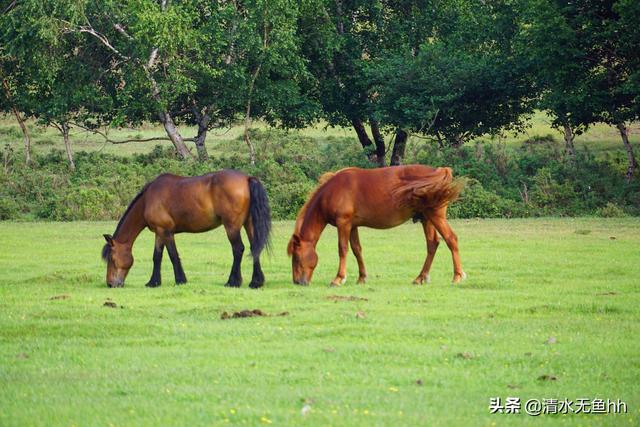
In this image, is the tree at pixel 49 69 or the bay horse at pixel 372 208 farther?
the tree at pixel 49 69

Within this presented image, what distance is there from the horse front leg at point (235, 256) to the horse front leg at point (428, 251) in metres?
2.57

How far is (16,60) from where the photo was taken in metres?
38.5

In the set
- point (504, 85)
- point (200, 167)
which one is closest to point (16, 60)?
point (200, 167)

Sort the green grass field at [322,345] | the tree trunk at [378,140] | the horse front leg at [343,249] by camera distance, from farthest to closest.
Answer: the tree trunk at [378,140], the horse front leg at [343,249], the green grass field at [322,345]

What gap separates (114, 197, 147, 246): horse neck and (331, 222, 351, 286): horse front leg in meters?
2.96

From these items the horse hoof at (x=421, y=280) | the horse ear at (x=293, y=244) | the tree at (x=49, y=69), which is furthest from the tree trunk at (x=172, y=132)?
the horse hoof at (x=421, y=280)

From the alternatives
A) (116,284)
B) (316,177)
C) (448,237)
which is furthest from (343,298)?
(316,177)

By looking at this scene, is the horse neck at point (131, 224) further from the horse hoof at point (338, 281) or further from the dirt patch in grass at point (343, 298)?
the dirt patch in grass at point (343, 298)

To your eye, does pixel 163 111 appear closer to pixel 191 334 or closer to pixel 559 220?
pixel 559 220

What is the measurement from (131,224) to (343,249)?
126 inches

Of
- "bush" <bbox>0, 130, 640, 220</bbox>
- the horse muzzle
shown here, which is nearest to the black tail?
the horse muzzle

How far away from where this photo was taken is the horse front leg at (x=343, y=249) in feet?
52.9

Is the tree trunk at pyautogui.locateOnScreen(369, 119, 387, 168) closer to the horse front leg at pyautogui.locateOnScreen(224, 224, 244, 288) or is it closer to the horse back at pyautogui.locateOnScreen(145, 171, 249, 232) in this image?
the horse back at pyautogui.locateOnScreen(145, 171, 249, 232)

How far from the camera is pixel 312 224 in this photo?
53.3 feet
